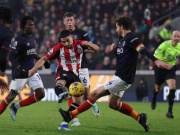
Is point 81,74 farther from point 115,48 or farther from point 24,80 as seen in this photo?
point 115,48

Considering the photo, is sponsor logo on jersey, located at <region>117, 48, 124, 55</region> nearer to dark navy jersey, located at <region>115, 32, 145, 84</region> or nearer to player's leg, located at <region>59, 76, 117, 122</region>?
dark navy jersey, located at <region>115, 32, 145, 84</region>

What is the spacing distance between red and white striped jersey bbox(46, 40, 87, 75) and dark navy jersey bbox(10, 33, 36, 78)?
2.41ft

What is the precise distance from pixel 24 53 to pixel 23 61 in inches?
6.7

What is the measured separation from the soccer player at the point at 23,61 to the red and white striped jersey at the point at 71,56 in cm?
74

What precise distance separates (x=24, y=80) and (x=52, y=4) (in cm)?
1726

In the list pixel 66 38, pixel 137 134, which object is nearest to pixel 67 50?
pixel 66 38

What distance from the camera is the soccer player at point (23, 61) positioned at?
1230cm

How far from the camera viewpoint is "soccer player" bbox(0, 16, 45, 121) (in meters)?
12.3

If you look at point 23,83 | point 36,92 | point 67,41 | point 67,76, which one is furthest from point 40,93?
point 67,41

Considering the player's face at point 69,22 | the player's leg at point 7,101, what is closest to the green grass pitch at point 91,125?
the player's leg at point 7,101

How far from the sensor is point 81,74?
1297 cm

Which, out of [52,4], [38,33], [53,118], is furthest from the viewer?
[52,4]

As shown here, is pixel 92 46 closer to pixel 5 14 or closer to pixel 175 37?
pixel 5 14

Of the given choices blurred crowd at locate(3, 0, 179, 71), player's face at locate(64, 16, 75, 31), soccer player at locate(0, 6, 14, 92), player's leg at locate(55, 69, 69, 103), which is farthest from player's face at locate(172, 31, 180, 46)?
blurred crowd at locate(3, 0, 179, 71)
